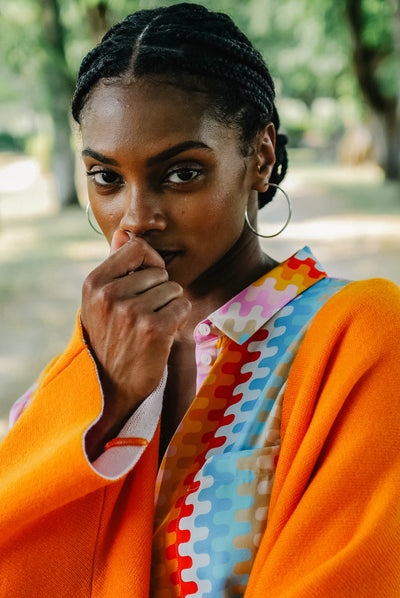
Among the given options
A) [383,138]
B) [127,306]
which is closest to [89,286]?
[127,306]

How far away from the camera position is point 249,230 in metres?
1.70

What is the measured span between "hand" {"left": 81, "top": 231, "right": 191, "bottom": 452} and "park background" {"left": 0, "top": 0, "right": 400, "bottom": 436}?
83 centimetres

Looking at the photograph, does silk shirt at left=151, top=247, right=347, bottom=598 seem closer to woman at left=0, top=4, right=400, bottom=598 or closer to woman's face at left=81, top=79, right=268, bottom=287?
woman at left=0, top=4, right=400, bottom=598

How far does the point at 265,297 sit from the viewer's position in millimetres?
1578

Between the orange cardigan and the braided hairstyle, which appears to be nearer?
the orange cardigan

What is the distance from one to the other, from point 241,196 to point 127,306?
42 cm

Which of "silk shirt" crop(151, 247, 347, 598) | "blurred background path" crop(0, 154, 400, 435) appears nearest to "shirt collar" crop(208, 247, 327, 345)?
"silk shirt" crop(151, 247, 347, 598)

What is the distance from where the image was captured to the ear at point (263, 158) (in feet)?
5.32

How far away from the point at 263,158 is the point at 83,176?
15.7 meters

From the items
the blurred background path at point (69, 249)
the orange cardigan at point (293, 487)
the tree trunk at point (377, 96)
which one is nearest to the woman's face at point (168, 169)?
A: the orange cardigan at point (293, 487)

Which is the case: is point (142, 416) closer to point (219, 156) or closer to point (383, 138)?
point (219, 156)

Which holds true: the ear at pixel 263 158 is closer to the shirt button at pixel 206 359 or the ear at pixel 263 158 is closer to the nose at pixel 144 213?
the nose at pixel 144 213

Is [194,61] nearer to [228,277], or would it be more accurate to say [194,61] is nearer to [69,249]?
[228,277]

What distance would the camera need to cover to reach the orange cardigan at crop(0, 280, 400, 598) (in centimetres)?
115
